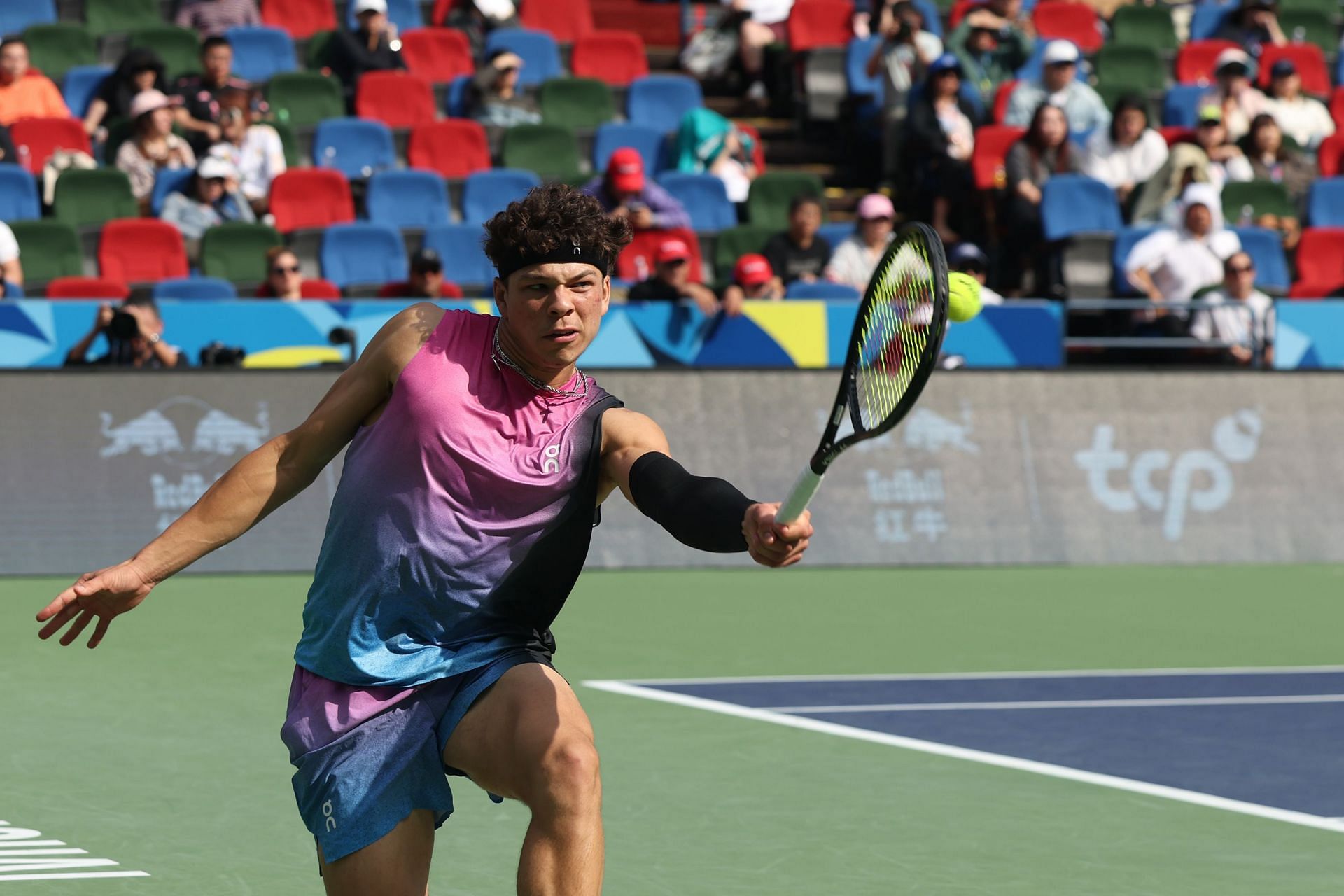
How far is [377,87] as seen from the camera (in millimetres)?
17188

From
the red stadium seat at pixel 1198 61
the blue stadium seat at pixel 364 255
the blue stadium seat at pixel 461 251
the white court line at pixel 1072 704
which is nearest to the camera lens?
the white court line at pixel 1072 704

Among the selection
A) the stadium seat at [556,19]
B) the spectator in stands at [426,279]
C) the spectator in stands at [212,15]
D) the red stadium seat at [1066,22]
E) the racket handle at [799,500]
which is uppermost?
the red stadium seat at [1066,22]

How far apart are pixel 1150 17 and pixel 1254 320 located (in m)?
7.10

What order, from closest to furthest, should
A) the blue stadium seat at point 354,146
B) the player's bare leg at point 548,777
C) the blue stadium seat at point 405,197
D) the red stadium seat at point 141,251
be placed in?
1. the player's bare leg at point 548,777
2. the red stadium seat at point 141,251
3. the blue stadium seat at point 405,197
4. the blue stadium seat at point 354,146

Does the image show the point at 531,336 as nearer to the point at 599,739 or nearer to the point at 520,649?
the point at 520,649

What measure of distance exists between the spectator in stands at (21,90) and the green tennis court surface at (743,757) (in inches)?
211

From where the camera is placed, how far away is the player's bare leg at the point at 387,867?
4.32m

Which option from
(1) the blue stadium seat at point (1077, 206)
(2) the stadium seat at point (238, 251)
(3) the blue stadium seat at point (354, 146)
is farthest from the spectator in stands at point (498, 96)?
(1) the blue stadium seat at point (1077, 206)

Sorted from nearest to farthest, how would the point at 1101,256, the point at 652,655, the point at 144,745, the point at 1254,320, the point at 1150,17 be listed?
1. the point at 144,745
2. the point at 652,655
3. the point at 1254,320
4. the point at 1101,256
5. the point at 1150,17

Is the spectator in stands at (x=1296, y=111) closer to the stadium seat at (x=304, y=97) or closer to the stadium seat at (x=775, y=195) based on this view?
the stadium seat at (x=775, y=195)

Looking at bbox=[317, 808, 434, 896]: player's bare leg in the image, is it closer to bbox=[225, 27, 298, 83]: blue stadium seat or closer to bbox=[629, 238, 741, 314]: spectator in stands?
bbox=[629, 238, 741, 314]: spectator in stands

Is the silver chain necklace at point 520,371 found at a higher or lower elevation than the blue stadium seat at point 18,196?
higher

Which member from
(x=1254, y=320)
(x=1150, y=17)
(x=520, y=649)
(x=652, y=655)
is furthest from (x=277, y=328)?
(x=1150, y=17)

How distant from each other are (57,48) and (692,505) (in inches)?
563
